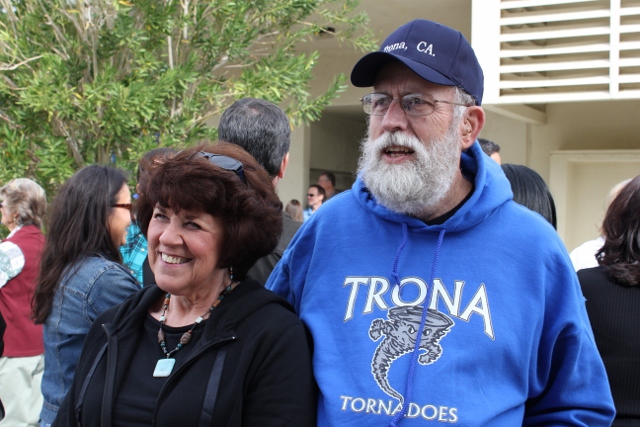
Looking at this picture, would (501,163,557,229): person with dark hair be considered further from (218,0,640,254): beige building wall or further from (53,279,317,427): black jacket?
(218,0,640,254): beige building wall

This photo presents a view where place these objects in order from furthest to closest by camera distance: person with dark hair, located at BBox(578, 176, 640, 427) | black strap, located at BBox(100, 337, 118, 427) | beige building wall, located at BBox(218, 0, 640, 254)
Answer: beige building wall, located at BBox(218, 0, 640, 254), person with dark hair, located at BBox(578, 176, 640, 427), black strap, located at BBox(100, 337, 118, 427)

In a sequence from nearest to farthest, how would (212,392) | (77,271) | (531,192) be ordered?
1. (212,392)
2. (77,271)
3. (531,192)

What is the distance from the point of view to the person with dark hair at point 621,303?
2.47m

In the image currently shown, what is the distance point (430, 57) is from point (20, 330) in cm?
328

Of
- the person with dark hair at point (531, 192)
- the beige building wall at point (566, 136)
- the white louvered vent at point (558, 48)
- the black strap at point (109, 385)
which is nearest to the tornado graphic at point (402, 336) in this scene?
the black strap at point (109, 385)

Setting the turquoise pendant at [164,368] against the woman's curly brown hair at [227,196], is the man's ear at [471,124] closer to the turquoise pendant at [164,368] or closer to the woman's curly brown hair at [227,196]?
the woman's curly brown hair at [227,196]

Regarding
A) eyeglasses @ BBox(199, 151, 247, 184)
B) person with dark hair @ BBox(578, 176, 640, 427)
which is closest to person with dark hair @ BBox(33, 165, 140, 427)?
eyeglasses @ BBox(199, 151, 247, 184)

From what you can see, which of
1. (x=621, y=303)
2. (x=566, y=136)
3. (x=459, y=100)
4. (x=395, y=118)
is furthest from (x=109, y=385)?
(x=566, y=136)

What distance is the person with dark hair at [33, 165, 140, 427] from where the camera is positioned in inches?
112

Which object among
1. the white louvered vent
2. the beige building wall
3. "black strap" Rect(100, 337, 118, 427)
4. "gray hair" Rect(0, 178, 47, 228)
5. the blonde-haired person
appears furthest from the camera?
the beige building wall

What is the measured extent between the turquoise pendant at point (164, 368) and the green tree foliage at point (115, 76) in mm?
3244

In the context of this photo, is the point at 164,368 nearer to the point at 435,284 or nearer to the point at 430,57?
the point at 435,284

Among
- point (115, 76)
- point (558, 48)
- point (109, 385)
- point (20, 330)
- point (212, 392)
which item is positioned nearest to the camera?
point (212, 392)

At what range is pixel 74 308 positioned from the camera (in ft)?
9.29
